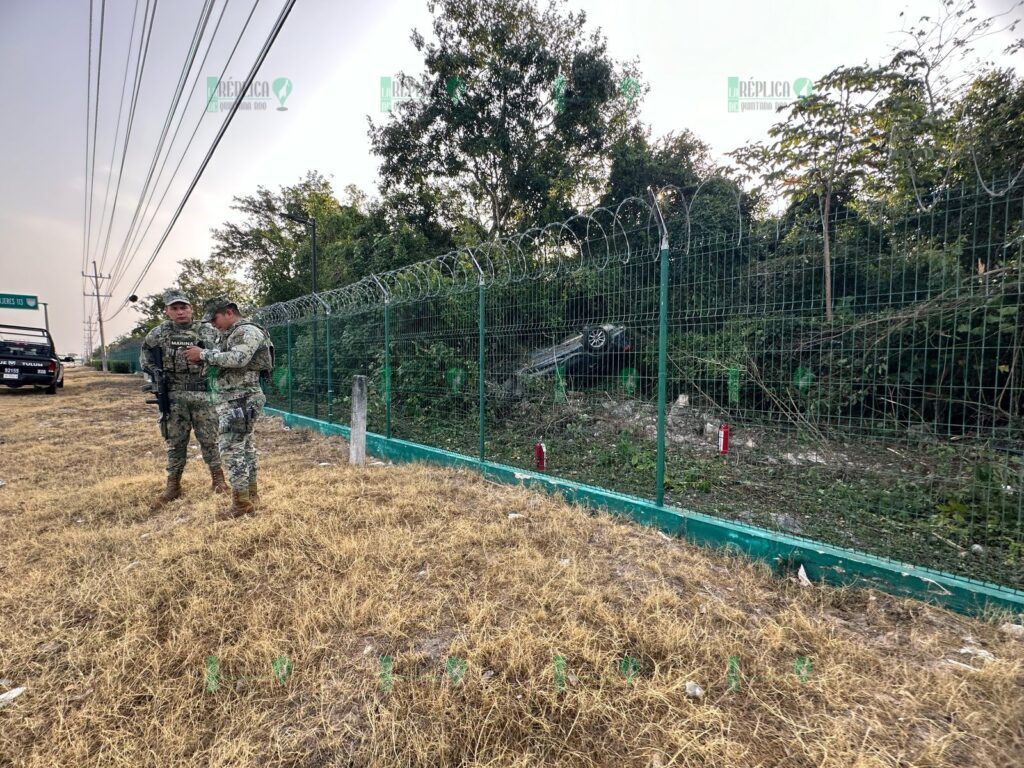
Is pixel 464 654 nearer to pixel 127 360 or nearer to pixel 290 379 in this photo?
pixel 290 379

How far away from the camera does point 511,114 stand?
504 inches

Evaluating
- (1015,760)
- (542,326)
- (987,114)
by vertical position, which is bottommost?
(1015,760)

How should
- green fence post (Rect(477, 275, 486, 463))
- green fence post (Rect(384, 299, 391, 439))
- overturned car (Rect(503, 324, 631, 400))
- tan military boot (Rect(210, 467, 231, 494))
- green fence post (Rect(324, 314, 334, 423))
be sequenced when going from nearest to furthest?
1. overturned car (Rect(503, 324, 631, 400))
2. tan military boot (Rect(210, 467, 231, 494))
3. green fence post (Rect(477, 275, 486, 463))
4. green fence post (Rect(384, 299, 391, 439))
5. green fence post (Rect(324, 314, 334, 423))

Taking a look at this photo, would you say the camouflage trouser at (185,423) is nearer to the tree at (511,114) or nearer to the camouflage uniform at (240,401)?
the camouflage uniform at (240,401)

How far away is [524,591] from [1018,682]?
199 centimetres

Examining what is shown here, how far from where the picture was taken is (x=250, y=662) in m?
1.89

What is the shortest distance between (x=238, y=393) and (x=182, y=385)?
804mm

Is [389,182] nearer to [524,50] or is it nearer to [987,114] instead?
[524,50]

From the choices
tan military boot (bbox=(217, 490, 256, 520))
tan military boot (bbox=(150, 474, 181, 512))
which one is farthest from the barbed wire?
tan military boot (bbox=(150, 474, 181, 512))

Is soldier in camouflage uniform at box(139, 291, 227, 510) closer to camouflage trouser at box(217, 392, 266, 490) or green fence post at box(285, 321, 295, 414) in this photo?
camouflage trouser at box(217, 392, 266, 490)

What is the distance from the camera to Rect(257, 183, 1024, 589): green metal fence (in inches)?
91.0

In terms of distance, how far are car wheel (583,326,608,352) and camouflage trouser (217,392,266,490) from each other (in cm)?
275

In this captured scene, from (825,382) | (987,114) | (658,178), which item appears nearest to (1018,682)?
(825,382)

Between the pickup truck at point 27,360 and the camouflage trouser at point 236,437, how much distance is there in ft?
47.3
